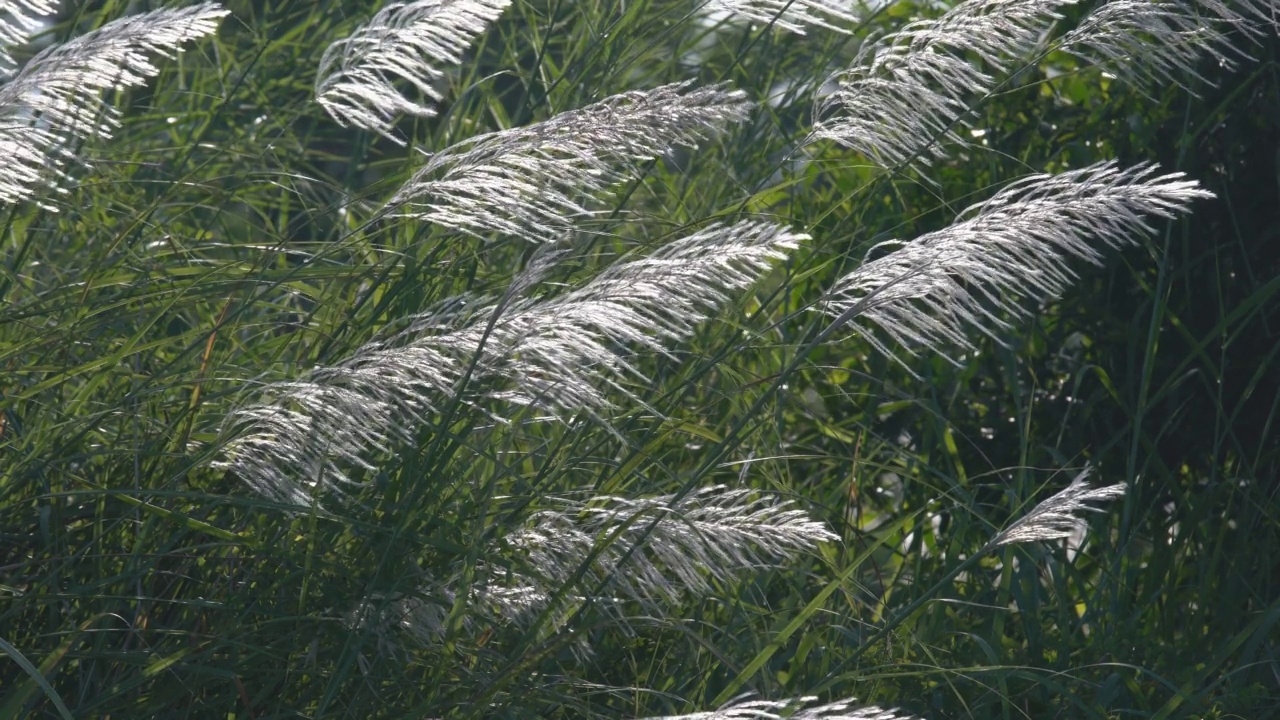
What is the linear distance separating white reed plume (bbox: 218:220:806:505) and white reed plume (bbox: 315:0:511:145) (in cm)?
41

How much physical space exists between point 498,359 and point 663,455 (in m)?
0.76

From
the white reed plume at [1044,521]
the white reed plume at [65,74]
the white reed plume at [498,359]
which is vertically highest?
the white reed plume at [65,74]

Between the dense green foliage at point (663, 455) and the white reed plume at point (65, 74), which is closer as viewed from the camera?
the white reed plume at point (65, 74)

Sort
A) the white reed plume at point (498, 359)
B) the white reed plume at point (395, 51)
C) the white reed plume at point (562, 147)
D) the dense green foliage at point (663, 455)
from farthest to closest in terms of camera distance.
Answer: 1. the white reed plume at point (395, 51)
2. the dense green foliage at point (663, 455)
3. the white reed plume at point (562, 147)
4. the white reed plume at point (498, 359)

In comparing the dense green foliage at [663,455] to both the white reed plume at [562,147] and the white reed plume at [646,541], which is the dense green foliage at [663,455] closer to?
the white reed plume at [646,541]

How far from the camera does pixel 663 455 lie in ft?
8.10

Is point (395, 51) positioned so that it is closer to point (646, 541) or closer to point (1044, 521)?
point (646, 541)

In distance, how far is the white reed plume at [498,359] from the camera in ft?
5.45

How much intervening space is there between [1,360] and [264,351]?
470 mm

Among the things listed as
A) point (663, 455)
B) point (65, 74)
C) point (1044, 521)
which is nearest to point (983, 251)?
point (1044, 521)

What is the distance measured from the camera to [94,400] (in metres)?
2.40

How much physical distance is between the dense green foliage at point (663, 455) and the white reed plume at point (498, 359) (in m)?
0.13

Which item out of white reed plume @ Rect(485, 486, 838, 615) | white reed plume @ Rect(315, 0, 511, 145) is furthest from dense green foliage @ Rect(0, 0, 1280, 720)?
white reed plume @ Rect(315, 0, 511, 145)

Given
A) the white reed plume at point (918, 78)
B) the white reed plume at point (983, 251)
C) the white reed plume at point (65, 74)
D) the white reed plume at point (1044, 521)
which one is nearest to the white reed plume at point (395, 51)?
the white reed plume at point (65, 74)
